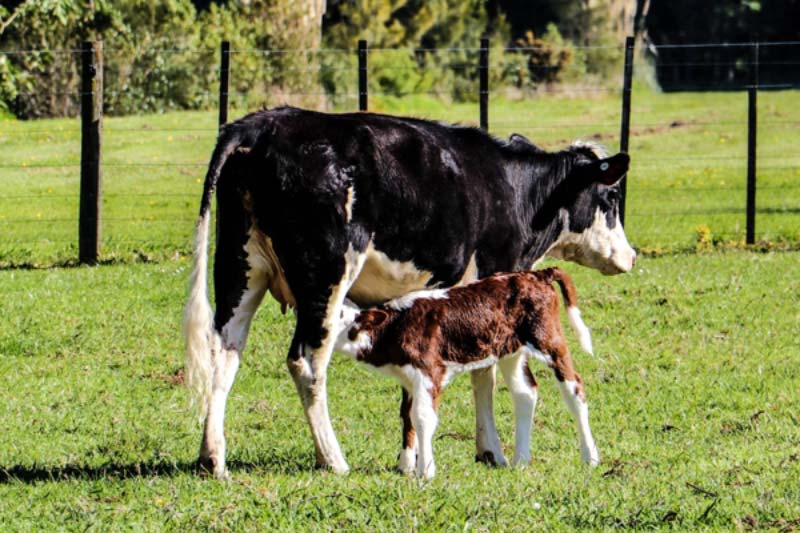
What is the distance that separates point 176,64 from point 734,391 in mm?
24275

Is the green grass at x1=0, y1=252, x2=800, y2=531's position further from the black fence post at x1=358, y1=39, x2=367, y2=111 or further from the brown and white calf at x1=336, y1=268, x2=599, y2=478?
the black fence post at x1=358, y1=39, x2=367, y2=111

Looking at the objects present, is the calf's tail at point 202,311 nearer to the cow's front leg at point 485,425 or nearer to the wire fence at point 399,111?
the cow's front leg at point 485,425

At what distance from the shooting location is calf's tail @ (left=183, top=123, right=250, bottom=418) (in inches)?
332

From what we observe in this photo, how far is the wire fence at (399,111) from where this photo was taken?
19109 millimetres

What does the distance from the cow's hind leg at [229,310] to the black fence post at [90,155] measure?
7.93 m

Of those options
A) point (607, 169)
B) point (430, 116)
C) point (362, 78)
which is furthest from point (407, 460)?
point (430, 116)

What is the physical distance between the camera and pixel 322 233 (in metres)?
8.36

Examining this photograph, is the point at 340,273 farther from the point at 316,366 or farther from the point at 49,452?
the point at 49,452

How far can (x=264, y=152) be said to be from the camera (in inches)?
333

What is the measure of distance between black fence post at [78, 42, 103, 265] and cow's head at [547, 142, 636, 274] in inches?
283

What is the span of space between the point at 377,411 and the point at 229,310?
7.24 ft

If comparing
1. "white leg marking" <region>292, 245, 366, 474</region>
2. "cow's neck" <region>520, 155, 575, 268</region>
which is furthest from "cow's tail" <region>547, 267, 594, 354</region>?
"white leg marking" <region>292, 245, 366, 474</region>

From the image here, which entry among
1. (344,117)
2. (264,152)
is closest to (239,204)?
(264,152)

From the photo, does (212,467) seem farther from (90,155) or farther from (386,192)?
(90,155)
